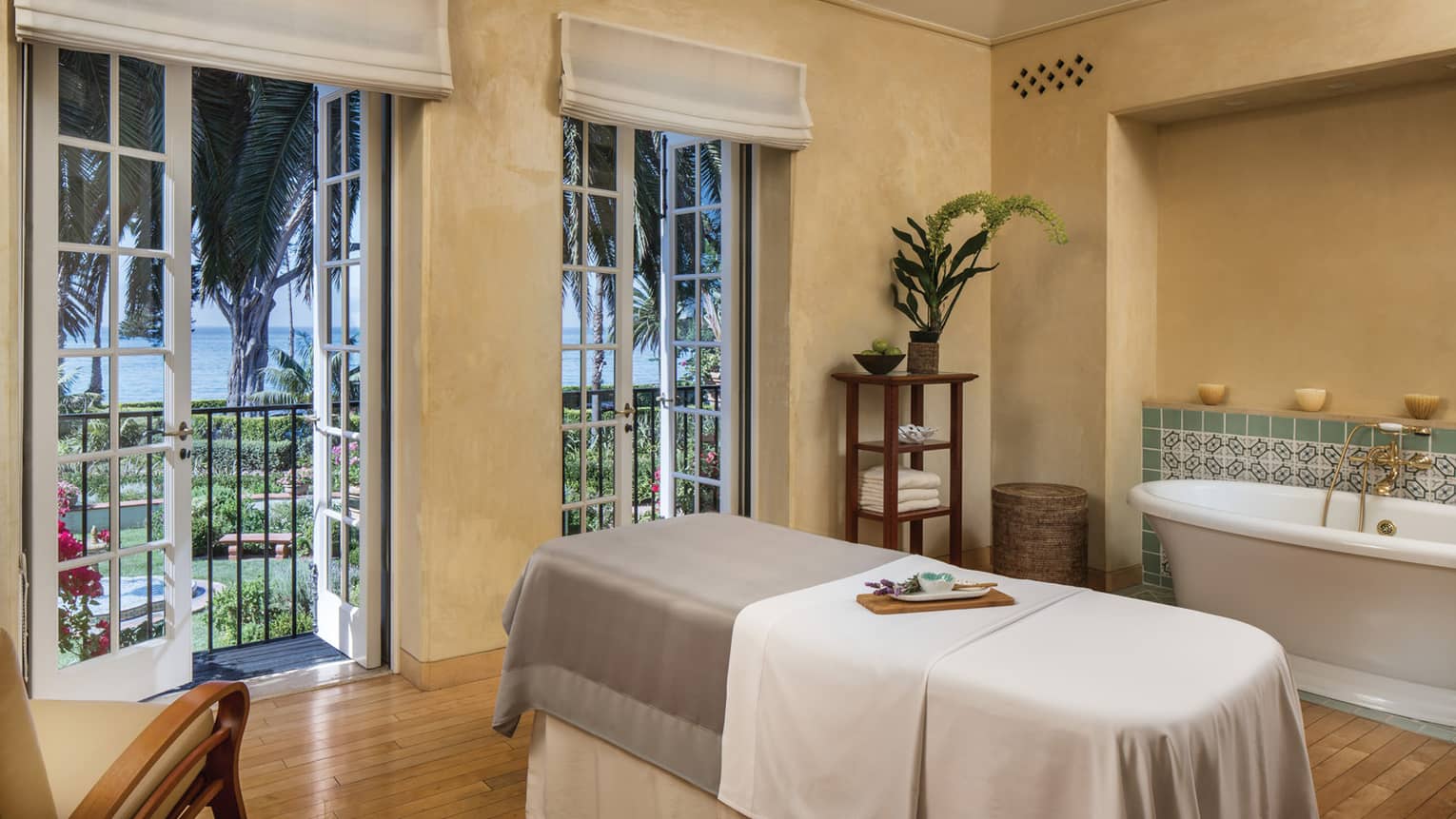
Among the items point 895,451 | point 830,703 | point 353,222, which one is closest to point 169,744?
point 830,703

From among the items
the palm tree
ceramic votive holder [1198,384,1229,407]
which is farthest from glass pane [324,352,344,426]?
ceramic votive holder [1198,384,1229,407]

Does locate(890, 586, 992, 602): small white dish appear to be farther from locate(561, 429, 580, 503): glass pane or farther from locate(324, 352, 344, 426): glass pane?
locate(324, 352, 344, 426): glass pane

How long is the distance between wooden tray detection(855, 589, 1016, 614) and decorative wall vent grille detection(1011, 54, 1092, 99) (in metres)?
3.46

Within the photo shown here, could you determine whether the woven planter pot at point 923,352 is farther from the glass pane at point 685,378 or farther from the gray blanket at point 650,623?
the gray blanket at point 650,623

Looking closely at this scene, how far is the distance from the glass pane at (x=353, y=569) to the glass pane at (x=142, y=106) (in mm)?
1512

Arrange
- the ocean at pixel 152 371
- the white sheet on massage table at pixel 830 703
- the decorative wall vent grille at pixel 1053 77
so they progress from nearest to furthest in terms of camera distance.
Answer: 1. the white sheet on massage table at pixel 830 703
2. the ocean at pixel 152 371
3. the decorative wall vent grille at pixel 1053 77

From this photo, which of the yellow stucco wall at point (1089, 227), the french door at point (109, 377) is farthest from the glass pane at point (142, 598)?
Answer: the yellow stucco wall at point (1089, 227)

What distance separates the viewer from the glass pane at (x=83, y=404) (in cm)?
296

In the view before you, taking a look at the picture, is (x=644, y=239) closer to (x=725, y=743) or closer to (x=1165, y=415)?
(x=1165, y=415)

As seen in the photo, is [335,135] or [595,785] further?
[335,135]

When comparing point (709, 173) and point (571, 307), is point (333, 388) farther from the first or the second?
point (709, 173)

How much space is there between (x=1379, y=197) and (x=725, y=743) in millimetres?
3821

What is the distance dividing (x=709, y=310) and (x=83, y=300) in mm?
2480

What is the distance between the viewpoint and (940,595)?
6.72 ft
